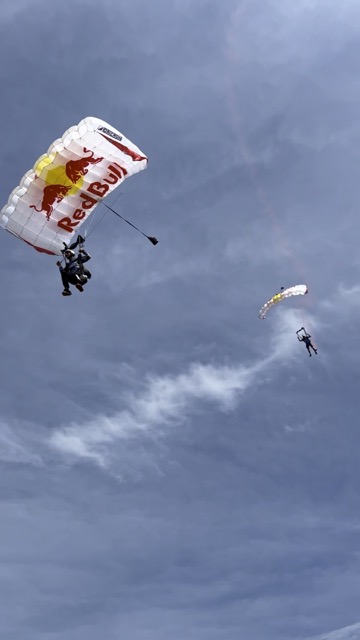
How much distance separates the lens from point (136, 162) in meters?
53.2

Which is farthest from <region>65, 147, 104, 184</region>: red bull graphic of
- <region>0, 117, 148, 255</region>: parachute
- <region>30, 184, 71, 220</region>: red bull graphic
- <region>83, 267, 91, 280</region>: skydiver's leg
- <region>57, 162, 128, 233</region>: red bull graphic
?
<region>83, 267, 91, 280</region>: skydiver's leg

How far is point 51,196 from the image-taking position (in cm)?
5219

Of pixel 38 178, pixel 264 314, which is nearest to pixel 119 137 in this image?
pixel 38 178

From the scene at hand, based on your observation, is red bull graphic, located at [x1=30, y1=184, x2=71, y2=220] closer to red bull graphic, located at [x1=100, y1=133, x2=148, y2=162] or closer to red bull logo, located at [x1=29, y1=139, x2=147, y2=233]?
red bull logo, located at [x1=29, y1=139, x2=147, y2=233]

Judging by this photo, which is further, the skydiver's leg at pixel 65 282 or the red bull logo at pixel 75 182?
the red bull logo at pixel 75 182

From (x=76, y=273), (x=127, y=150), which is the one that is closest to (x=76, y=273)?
(x=76, y=273)

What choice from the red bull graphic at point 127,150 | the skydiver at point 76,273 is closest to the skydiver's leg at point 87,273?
the skydiver at point 76,273

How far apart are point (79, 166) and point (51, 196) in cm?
249

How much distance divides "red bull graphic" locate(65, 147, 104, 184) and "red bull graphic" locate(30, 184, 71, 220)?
Answer: 0.84 meters

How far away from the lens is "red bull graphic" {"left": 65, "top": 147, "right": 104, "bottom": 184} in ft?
168

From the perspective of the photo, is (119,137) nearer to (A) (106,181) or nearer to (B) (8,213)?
(A) (106,181)

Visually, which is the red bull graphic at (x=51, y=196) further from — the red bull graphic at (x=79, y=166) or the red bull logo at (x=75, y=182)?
the red bull graphic at (x=79, y=166)

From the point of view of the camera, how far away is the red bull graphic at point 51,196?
5166 cm

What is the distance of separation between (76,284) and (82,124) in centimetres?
942
